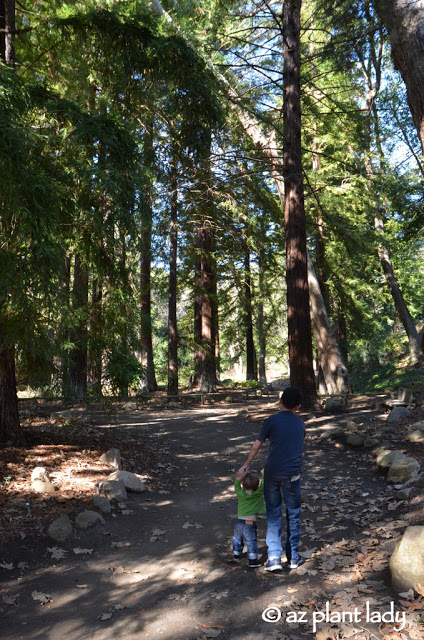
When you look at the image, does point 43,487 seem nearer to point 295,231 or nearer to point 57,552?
point 57,552

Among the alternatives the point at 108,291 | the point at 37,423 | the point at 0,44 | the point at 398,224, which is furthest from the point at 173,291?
the point at 398,224

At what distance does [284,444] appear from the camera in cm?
439

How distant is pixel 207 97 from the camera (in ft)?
27.4

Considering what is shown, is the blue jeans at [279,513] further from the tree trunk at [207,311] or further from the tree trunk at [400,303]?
the tree trunk at [400,303]

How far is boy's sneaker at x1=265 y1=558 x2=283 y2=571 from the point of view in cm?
423

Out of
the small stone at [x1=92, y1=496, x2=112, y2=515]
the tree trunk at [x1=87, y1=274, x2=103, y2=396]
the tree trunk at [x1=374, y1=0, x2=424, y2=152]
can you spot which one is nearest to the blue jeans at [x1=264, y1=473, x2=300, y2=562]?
the small stone at [x1=92, y1=496, x2=112, y2=515]

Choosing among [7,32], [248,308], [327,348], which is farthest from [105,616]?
[248,308]

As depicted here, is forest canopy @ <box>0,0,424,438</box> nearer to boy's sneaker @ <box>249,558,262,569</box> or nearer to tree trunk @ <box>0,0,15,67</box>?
tree trunk @ <box>0,0,15,67</box>

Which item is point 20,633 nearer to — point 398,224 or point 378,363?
point 378,363

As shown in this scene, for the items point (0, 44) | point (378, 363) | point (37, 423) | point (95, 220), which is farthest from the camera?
point (378, 363)

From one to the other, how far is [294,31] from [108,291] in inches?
381

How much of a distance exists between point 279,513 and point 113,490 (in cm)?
285

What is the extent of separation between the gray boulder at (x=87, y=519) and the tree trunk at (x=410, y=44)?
5.68m

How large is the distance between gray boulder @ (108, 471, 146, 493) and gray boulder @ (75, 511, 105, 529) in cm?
111
